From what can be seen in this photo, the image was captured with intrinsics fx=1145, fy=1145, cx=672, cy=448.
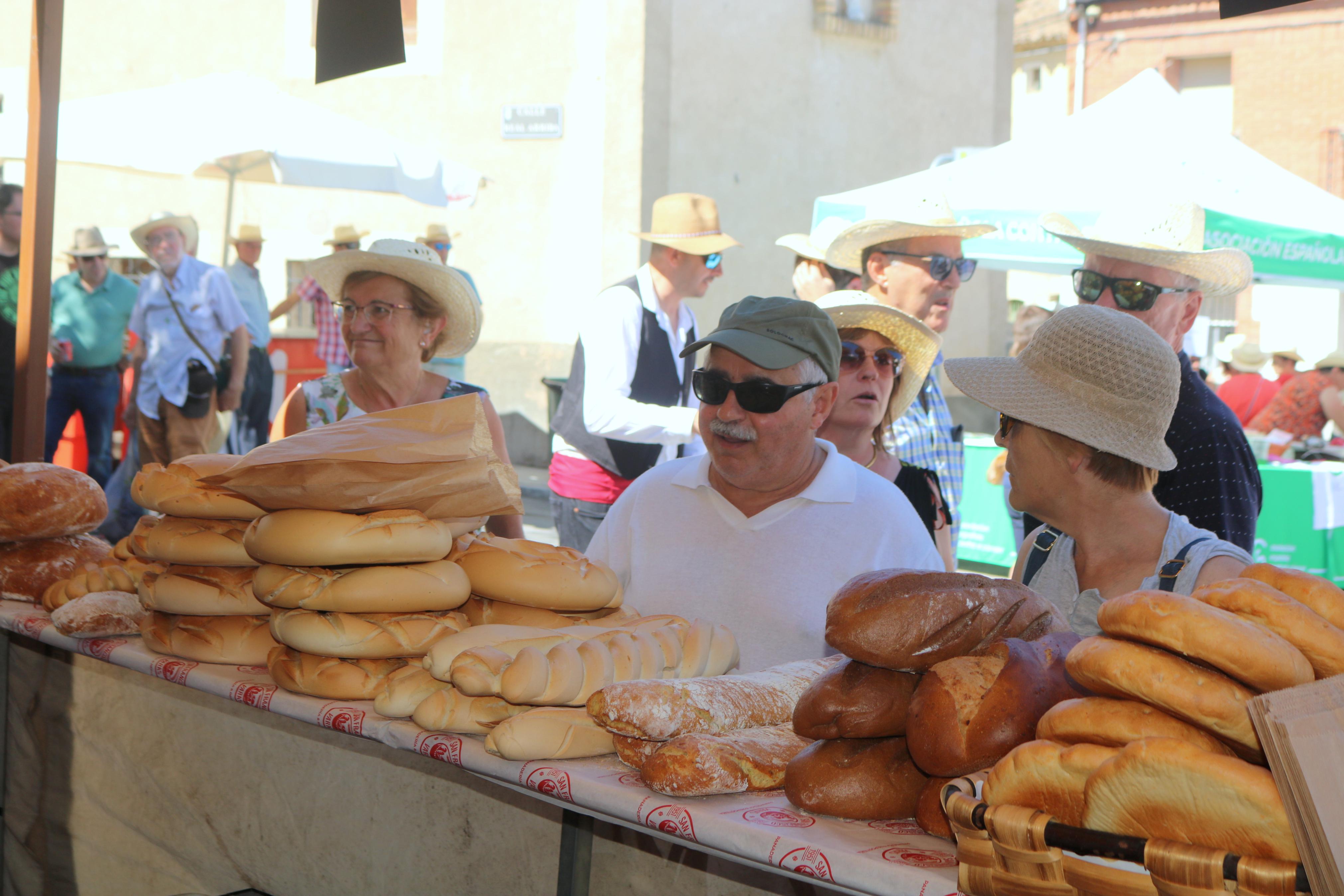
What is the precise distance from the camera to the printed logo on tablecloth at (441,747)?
5.27ft

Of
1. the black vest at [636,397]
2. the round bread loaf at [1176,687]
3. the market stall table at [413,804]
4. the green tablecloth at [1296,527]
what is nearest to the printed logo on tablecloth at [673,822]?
the market stall table at [413,804]

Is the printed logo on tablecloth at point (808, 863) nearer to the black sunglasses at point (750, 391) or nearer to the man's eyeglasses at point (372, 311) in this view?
the black sunglasses at point (750, 391)

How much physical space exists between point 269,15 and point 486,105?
2876mm

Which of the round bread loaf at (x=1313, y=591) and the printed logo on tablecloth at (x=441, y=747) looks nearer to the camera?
the round bread loaf at (x=1313, y=591)

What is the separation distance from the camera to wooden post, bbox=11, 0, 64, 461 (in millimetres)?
3363

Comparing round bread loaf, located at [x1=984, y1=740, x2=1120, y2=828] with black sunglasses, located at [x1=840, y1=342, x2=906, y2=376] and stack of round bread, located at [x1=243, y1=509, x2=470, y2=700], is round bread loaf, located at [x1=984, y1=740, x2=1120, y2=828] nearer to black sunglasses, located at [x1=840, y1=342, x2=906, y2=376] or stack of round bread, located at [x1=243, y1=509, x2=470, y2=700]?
stack of round bread, located at [x1=243, y1=509, x2=470, y2=700]

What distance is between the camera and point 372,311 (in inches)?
137

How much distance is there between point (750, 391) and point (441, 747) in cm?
104

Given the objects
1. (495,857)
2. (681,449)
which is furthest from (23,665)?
(681,449)

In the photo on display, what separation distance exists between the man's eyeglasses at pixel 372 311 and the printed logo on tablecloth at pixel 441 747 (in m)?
2.07

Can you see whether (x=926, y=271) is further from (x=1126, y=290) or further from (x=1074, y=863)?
(x=1074, y=863)

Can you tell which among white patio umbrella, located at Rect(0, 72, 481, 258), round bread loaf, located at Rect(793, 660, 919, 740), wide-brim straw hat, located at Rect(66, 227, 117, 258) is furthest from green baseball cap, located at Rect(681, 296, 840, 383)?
white patio umbrella, located at Rect(0, 72, 481, 258)

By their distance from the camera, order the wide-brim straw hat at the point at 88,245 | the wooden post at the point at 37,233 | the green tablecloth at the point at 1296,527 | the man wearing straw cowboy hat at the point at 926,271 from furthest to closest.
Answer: the wide-brim straw hat at the point at 88,245 → the green tablecloth at the point at 1296,527 → the man wearing straw cowboy hat at the point at 926,271 → the wooden post at the point at 37,233

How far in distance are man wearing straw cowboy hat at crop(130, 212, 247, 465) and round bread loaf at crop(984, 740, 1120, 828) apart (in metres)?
6.83
